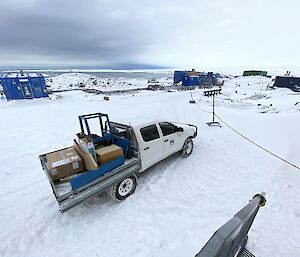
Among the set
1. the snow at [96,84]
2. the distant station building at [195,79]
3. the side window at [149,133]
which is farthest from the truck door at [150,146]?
the distant station building at [195,79]

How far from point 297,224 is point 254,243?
3.89 ft

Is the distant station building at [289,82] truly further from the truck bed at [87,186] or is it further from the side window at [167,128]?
the truck bed at [87,186]

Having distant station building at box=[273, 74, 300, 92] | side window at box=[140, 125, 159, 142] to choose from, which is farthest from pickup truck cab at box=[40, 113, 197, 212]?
distant station building at box=[273, 74, 300, 92]

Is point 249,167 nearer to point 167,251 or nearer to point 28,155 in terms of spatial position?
point 167,251

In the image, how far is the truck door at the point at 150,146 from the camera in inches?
194

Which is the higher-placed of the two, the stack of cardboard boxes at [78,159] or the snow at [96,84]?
the stack of cardboard boxes at [78,159]

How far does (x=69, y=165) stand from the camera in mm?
4207

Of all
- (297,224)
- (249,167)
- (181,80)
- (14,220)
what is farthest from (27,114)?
(181,80)

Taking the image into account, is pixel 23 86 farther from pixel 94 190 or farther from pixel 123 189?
pixel 94 190

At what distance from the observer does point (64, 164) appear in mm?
4160

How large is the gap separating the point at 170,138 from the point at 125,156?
1626 mm

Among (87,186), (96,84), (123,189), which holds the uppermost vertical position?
(87,186)

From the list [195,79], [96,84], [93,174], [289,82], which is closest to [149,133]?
[93,174]

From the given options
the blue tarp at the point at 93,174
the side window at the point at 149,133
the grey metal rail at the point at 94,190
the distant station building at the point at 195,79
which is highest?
the side window at the point at 149,133
